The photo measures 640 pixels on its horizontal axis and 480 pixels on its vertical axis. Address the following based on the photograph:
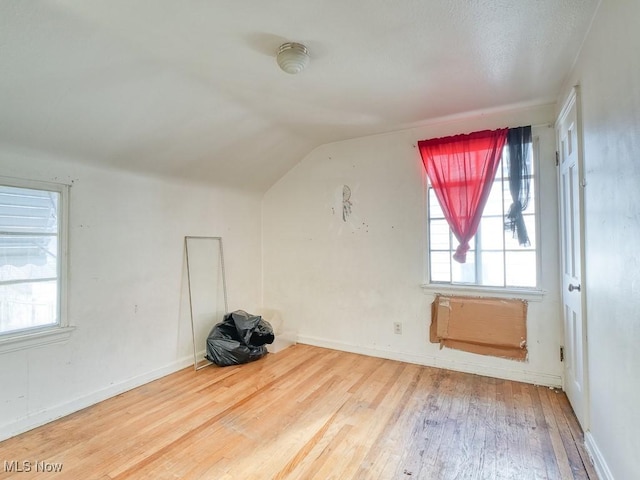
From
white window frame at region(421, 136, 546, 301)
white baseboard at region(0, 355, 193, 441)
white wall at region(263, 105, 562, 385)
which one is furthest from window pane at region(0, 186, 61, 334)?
white window frame at region(421, 136, 546, 301)

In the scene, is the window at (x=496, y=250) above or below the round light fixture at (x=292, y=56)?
below

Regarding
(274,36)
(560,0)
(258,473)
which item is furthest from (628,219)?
(258,473)

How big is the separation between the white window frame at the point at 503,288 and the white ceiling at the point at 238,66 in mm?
616

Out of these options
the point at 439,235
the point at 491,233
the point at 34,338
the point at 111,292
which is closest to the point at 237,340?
the point at 111,292

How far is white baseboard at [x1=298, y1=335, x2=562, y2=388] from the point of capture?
279 centimetres

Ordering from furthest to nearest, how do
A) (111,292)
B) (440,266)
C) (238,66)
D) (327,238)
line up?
(327,238)
(440,266)
(111,292)
(238,66)

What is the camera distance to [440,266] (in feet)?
10.6

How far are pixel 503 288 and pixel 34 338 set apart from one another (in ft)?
12.1

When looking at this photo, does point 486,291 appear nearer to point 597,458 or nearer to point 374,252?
point 374,252

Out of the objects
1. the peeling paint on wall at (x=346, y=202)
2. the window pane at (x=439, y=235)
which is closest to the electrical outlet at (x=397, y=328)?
the window pane at (x=439, y=235)

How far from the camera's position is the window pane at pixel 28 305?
212 cm

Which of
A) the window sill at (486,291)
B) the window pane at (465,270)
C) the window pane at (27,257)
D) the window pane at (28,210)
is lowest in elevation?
the window sill at (486,291)

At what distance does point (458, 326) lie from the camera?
3068 millimetres

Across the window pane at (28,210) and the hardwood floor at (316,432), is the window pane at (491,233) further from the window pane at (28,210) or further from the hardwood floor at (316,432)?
the window pane at (28,210)
